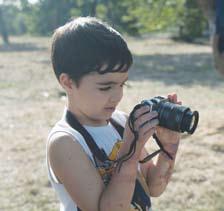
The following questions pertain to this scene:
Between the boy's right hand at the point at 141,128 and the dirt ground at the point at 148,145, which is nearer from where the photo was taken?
the boy's right hand at the point at 141,128

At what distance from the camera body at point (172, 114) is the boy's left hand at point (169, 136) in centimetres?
5

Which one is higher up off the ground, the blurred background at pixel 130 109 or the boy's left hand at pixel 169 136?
the boy's left hand at pixel 169 136

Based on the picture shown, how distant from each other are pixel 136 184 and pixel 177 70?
12.2 m

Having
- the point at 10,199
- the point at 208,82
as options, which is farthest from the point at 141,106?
the point at 208,82

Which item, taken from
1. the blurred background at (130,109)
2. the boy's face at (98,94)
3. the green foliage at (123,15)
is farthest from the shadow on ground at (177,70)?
the boy's face at (98,94)

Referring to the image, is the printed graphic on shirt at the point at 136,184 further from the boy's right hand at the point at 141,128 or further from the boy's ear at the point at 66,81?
the boy's ear at the point at 66,81

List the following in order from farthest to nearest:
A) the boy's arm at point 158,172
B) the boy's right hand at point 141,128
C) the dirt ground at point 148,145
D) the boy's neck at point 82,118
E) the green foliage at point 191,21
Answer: the green foliage at point 191,21
the dirt ground at point 148,145
the boy's arm at point 158,172
the boy's neck at point 82,118
the boy's right hand at point 141,128

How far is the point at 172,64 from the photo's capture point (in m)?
15.4

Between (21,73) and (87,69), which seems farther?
(21,73)

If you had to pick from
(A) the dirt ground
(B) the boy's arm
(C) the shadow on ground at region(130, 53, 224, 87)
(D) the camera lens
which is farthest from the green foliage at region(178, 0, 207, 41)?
(D) the camera lens

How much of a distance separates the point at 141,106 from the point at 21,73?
12.0 metres

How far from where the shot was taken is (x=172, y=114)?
158 cm

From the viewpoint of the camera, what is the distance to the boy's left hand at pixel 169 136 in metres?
1.69

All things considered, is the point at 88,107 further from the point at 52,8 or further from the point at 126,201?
the point at 52,8
